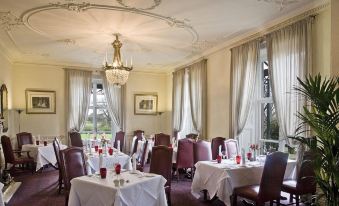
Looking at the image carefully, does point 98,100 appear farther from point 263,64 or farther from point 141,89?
point 263,64

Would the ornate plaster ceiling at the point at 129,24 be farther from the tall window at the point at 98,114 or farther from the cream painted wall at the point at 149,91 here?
the cream painted wall at the point at 149,91

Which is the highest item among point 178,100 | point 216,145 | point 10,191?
point 178,100

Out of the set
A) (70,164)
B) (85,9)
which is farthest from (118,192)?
(85,9)

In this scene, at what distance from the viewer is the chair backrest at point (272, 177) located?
3.78 m

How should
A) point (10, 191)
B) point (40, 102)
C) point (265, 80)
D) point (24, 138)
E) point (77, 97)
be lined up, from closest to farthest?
1. point (10, 191)
2. point (265, 80)
3. point (24, 138)
4. point (40, 102)
5. point (77, 97)

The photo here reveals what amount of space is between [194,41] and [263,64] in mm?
1670

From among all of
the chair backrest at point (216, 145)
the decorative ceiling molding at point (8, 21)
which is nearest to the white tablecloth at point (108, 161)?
the chair backrest at point (216, 145)

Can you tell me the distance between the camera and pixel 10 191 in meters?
5.60

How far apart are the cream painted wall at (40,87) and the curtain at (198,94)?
170 inches

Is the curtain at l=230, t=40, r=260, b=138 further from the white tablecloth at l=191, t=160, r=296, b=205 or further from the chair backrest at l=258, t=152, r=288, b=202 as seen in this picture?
the chair backrest at l=258, t=152, r=288, b=202

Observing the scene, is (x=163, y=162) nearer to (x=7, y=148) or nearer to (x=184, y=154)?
(x=184, y=154)

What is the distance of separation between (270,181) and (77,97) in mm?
7263

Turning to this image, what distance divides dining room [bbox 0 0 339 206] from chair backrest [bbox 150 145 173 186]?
0.05ft

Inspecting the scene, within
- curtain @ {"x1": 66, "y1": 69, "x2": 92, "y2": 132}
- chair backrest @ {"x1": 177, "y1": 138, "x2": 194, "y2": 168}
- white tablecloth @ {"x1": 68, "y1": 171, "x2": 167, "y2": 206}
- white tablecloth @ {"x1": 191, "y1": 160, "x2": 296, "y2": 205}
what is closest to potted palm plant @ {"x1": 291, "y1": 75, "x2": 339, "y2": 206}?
white tablecloth @ {"x1": 191, "y1": 160, "x2": 296, "y2": 205}
